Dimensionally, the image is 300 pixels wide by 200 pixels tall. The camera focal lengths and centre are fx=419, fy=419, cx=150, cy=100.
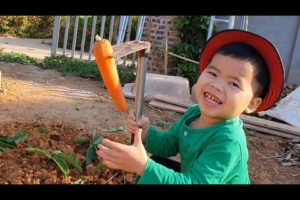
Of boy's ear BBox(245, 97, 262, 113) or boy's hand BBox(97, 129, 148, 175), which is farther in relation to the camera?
boy's ear BBox(245, 97, 262, 113)

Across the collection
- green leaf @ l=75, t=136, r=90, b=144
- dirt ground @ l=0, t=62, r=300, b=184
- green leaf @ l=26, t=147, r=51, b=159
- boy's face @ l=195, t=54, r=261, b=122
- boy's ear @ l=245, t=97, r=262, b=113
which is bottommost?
dirt ground @ l=0, t=62, r=300, b=184

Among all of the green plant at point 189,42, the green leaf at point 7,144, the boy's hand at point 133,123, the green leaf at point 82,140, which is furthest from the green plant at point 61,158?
the green plant at point 189,42

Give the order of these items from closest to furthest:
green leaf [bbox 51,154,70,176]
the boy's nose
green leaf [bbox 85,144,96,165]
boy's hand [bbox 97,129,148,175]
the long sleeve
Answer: boy's hand [bbox 97,129,148,175] < the long sleeve < the boy's nose < green leaf [bbox 51,154,70,176] < green leaf [bbox 85,144,96,165]

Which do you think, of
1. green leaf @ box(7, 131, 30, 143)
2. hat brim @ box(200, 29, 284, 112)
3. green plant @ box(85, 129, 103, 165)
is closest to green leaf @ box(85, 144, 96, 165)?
green plant @ box(85, 129, 103, 165)

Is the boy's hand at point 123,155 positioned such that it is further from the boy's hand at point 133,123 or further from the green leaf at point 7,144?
the green leaf at point 7,144

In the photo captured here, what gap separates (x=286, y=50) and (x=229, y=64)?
6109 millimetres

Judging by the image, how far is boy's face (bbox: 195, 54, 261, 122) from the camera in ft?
4.57

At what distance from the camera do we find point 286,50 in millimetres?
7129

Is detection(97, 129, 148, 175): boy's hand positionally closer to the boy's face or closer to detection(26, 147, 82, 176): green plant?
the boy's face

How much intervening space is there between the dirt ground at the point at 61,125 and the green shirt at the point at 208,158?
2.78 feet

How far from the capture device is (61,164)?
230cm

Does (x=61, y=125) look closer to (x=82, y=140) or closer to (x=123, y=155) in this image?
(x=82, y=140)
